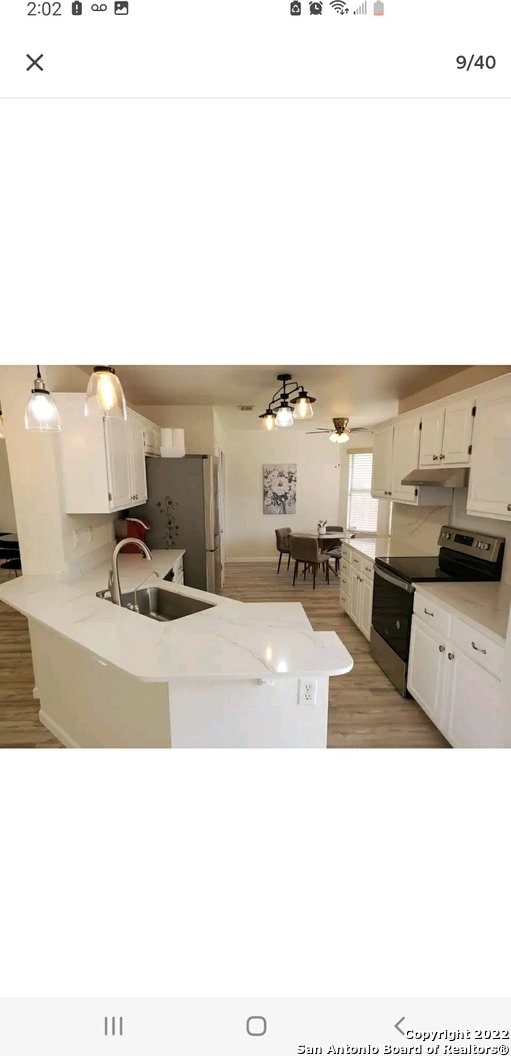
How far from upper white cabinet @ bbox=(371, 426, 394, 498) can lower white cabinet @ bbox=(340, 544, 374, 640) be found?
2.08ft

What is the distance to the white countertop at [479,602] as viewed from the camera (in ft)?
5.41

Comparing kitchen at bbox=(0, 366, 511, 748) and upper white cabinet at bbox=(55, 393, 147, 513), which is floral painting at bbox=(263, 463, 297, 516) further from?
upper white cabinet at bbox=(55, 393, 147, 513)

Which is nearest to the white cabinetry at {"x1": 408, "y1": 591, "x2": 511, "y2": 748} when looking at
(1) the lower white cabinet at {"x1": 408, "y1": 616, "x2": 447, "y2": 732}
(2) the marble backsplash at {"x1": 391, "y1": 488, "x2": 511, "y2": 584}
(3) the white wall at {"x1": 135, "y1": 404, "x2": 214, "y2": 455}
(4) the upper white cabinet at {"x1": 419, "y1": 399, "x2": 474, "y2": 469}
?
(1) the lower white cabinet at {"x1": 408, "y1": 616, "x2": 447, "y2": 732}

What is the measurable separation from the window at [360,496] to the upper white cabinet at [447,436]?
321 cm

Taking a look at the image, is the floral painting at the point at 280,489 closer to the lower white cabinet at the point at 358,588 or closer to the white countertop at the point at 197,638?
the lower white cabinet at the point at 358,588

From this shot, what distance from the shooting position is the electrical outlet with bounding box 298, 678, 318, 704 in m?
1.38

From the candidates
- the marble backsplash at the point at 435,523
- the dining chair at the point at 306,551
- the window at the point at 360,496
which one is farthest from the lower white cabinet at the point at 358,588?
the window at the point at 360,496

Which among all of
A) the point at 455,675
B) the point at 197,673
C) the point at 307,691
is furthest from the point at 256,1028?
the point at 455,675

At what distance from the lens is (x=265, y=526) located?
242 inches

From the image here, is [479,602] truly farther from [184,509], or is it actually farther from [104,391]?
[184,509]

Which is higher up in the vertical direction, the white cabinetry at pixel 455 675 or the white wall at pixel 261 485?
the white wall at pixel 261 485

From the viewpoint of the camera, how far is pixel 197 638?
54.2 inches
